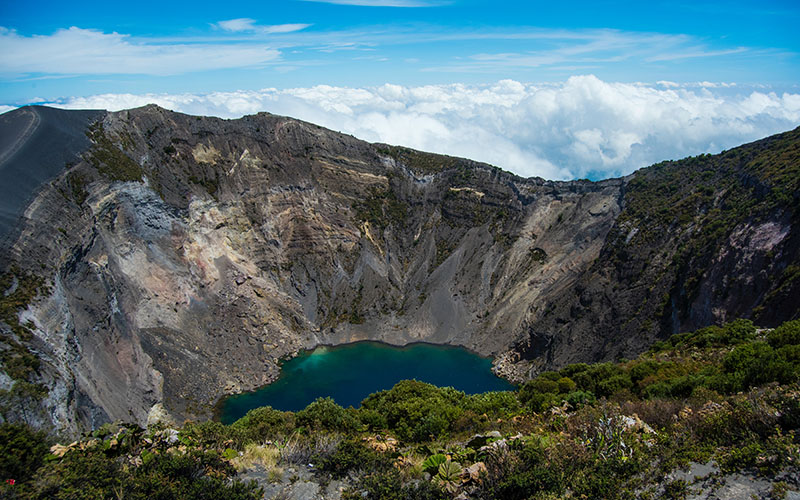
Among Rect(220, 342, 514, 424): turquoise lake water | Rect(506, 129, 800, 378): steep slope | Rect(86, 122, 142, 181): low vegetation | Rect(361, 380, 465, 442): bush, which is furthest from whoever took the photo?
Rect(86, 122, 142, 181): low vegetation

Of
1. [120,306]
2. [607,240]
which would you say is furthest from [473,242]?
[120,306]

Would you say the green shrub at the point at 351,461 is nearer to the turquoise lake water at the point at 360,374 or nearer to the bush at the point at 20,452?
the bush at the point at 20,452

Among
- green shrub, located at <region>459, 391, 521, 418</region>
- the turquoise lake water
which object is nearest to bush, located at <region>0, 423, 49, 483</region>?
green shrub, located at <region>459, 391, 521, 418</region>

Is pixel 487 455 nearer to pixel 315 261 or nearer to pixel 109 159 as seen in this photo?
pixel 109 159

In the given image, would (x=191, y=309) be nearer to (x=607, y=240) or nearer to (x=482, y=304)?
(x=482, y=304)

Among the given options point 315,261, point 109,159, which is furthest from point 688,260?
point 109,159

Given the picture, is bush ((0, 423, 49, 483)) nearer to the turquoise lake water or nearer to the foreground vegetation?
the foreground vegetation
